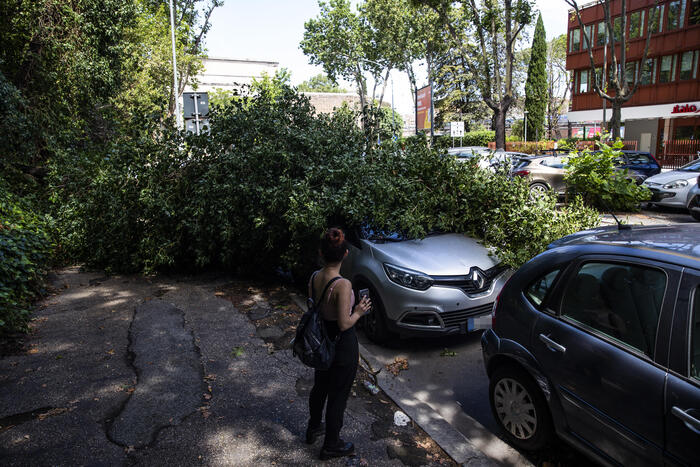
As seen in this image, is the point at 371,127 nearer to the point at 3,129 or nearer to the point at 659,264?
the point at 659,264

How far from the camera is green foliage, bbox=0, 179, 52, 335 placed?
4.75m

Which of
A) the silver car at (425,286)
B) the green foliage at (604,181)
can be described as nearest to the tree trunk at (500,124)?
the green foliage at (604,181)

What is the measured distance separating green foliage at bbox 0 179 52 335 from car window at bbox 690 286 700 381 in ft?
16.9

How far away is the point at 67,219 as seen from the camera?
8.23 metres

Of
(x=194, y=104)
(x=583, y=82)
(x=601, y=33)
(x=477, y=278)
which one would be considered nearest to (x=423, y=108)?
(x=583, y=82)

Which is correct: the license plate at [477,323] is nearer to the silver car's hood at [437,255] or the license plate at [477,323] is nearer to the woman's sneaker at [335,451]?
the silver car's hood at [437,255]

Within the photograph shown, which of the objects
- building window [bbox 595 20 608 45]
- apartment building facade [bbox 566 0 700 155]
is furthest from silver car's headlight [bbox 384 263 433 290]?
building window [bbox 595 20 608 45]

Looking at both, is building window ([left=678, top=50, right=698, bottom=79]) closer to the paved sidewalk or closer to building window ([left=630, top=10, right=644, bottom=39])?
building window ([left=630, top=10, right=644, bottom=39])

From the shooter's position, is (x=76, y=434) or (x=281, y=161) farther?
(x=281, y=161)

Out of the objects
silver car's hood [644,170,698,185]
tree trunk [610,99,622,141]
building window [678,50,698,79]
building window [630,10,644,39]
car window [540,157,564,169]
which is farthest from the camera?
building window [630,10,644,39]

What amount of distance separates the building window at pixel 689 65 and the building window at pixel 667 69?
1.79ft

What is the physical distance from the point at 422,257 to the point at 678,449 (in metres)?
3.17

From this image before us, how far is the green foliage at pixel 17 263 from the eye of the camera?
475cm

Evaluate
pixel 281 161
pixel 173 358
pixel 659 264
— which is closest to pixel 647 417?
pixel 659 264
